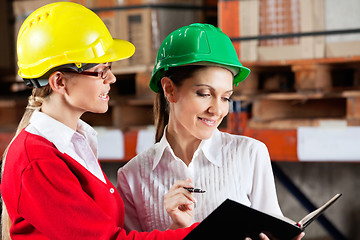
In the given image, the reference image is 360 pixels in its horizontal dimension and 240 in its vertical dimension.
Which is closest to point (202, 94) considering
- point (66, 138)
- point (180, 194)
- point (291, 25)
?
point (180, 194)

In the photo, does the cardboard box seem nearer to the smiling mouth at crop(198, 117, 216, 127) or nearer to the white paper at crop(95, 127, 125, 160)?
the white paper at crop(95, 127, 125, 160)

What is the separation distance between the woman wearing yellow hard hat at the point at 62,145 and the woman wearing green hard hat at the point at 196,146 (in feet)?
0.59

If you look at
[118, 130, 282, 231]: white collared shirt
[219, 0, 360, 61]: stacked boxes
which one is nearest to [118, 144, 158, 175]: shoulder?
[118, 130, 282, 231]: white collared shirt

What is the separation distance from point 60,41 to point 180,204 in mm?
755

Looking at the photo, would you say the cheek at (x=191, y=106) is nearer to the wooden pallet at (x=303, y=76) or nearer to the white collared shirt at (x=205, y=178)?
the white collared shirt at (x=205, y=178)

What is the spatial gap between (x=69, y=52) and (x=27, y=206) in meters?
0.57

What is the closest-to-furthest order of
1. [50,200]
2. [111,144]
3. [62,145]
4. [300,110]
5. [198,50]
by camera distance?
[50,200]
[62,145]
[198,50]
[300,110]
[111,144]

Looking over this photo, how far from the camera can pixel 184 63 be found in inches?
73.2

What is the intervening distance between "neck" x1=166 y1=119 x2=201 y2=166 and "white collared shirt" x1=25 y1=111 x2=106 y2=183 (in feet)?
1.18

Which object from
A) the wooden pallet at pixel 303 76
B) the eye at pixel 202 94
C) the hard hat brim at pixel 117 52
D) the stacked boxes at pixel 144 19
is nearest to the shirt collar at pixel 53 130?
the hard hat brim at pixel 117 52

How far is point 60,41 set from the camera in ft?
5.86

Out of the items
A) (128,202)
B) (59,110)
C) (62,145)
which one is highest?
(59,110)

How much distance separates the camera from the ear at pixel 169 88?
1.98 meters

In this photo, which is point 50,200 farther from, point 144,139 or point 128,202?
point 144,139
